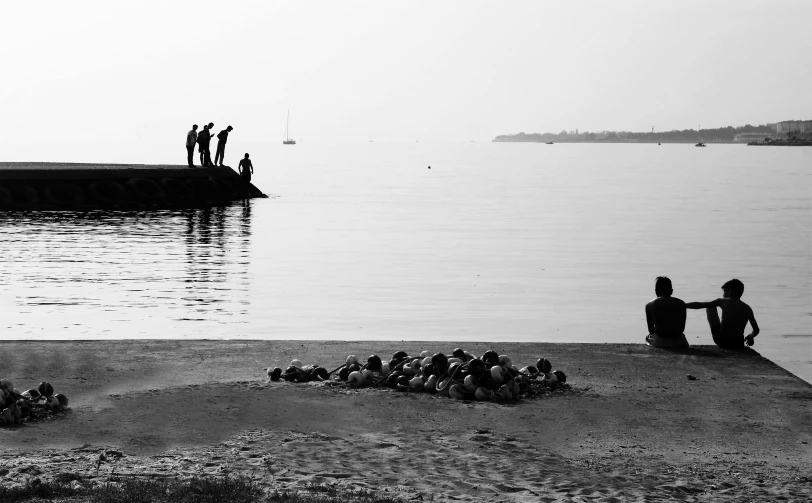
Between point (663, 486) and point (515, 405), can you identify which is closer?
point (663, 486)

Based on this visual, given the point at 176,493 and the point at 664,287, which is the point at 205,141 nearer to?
the point at 664,287

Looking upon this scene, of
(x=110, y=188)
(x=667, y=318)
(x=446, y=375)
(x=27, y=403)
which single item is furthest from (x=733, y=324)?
(x=110, y=188)

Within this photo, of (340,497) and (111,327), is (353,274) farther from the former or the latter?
(340,497)

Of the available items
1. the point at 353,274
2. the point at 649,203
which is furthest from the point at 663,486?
the point at 649,203

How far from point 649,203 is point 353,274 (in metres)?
38.9

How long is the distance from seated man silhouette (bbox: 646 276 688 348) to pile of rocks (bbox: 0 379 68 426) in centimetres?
680

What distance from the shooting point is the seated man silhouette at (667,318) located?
12.8 m

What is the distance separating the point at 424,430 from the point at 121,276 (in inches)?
644

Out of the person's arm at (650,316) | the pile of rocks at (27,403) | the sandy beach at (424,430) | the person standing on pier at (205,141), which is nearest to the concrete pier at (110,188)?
the person standing on pier at (205,141)

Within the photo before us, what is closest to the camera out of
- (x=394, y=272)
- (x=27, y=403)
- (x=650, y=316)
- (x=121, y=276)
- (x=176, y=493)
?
(x=176, y=493)

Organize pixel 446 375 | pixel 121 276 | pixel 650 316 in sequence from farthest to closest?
pixel 121 276
pixel 650 316
pixel 446 375

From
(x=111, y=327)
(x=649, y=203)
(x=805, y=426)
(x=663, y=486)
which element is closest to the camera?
(x=663, y=486)

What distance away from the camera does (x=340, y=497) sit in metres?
6.96

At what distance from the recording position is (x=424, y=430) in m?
8.91
